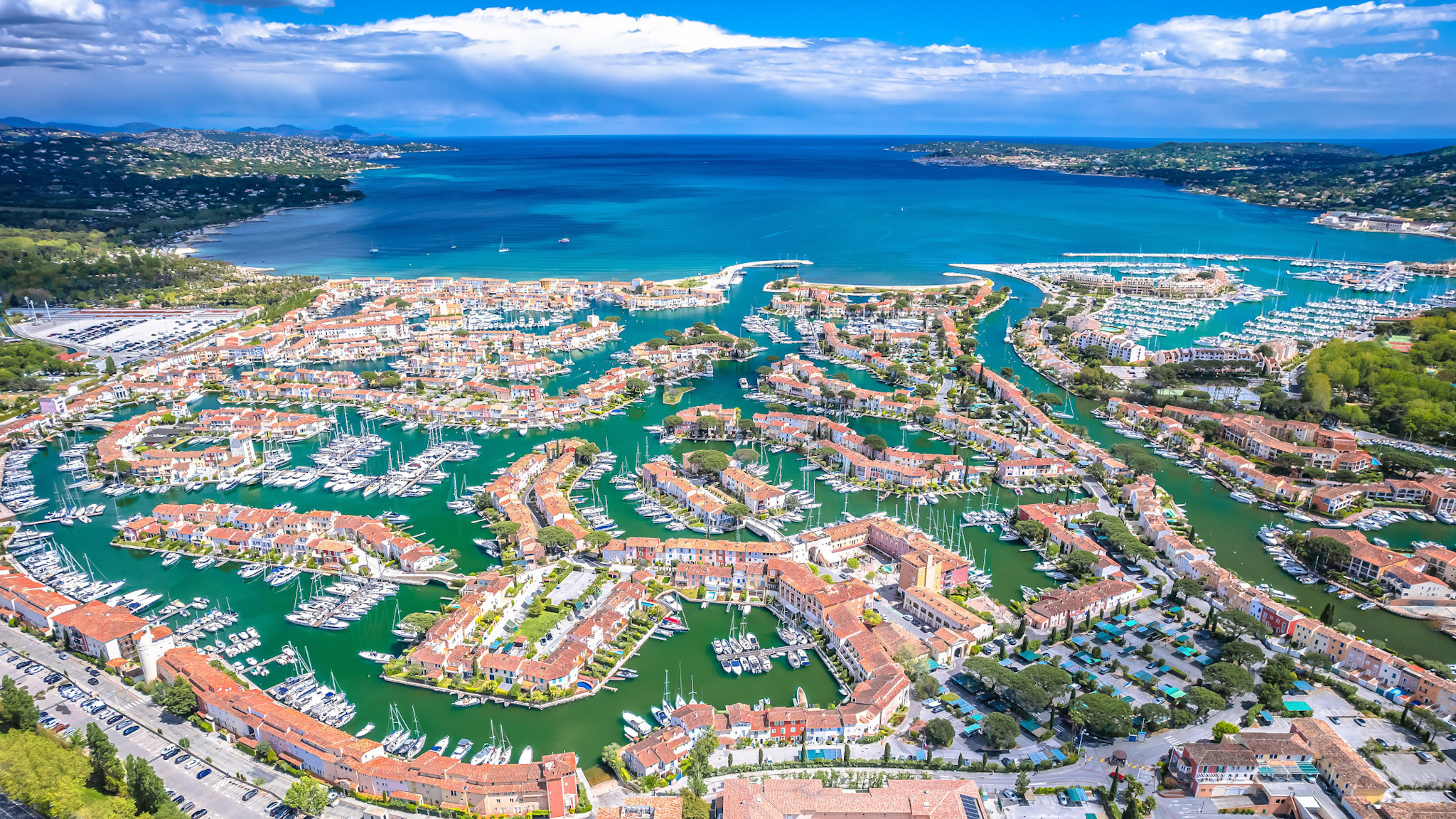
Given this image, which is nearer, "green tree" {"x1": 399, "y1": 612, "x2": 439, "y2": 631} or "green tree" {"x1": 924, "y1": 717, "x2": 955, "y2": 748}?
"green tree" {"x1": 924, "y1": 717, "x2": 955, "y2": 748}

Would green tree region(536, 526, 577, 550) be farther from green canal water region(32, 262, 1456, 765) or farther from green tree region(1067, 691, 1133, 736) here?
green tree region(1067, 691, 1133, 736)

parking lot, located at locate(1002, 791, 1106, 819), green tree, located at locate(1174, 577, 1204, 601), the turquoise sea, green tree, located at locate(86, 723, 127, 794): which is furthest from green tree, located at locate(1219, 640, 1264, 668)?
green tree, located at locate(86, 723, 127, 794)

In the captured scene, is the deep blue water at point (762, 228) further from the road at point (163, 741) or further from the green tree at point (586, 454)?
the road at point (163, 741)

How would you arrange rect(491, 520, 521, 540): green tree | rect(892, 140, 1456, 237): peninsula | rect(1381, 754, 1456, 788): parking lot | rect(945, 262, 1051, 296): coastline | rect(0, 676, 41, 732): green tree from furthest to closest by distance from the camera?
rect(892, 140, 1456, 237): peninsula, rect(945, 262, 1051, 296): coastline, rect(491, 520, 521, 540): green tree, rect(0, 676, 41, 732): green tree, rect(1381, 754, 1456, 788): parking lot

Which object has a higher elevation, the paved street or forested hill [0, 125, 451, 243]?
forested hill [0, 125, 451, 243]

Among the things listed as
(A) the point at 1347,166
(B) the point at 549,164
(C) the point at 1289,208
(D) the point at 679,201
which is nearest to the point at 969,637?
(D) the point at 679,201

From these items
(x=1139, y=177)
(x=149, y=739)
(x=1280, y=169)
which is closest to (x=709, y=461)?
(x=149, y=739)

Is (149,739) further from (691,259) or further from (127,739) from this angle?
(691,259)
